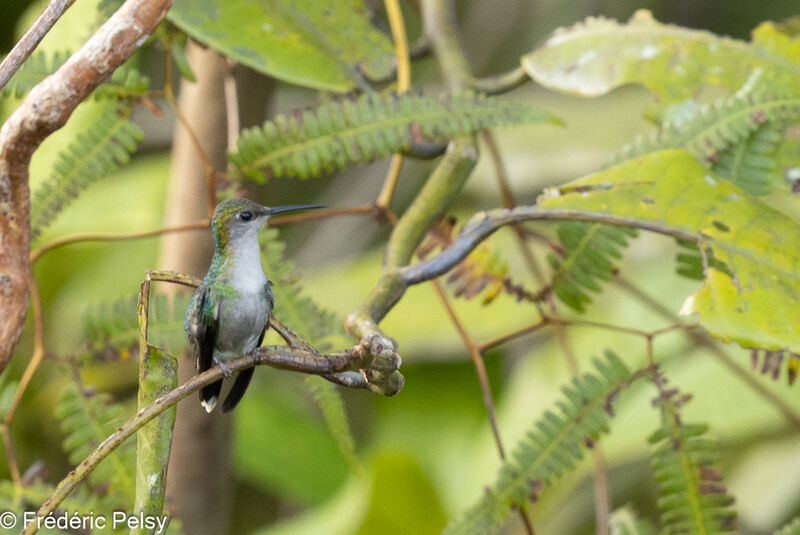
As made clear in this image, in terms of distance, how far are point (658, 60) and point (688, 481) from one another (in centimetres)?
51

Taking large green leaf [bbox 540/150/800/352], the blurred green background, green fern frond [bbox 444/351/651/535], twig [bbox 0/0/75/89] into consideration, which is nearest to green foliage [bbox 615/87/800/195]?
large green leaf [bbox 540/150/800/352]

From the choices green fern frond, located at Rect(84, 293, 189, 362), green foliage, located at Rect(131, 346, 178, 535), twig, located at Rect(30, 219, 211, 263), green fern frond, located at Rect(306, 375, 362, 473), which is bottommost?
green foliage, located at Rect(131, 346, 178, 535)

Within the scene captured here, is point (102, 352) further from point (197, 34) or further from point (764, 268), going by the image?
point (764, 268)

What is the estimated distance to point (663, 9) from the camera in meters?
2.84

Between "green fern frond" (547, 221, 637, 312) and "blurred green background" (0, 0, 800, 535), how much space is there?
2.37 ft

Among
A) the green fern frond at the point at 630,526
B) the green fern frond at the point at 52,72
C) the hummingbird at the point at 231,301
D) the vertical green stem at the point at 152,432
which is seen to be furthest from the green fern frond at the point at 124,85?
the green fern frond at the point at 630,526

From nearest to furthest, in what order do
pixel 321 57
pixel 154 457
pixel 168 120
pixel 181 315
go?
pixel 154 457 < pixel 181 315 < pixel 321 57 < pixel 168 120

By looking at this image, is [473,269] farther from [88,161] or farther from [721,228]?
[88,161]

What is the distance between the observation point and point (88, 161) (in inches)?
33.7

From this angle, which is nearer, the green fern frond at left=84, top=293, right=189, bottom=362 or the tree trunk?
the green fern frond at left=84, top=293, right=189, bottom=362

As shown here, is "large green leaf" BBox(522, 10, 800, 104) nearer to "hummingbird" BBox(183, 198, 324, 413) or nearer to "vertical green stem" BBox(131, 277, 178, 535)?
"hummingbird" BBox(183, 198, 324, 413)

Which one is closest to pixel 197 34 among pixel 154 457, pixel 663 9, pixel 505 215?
pixel 505 215

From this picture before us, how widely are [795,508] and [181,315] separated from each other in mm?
1511

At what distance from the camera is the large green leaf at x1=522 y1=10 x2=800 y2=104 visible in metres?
0.99
